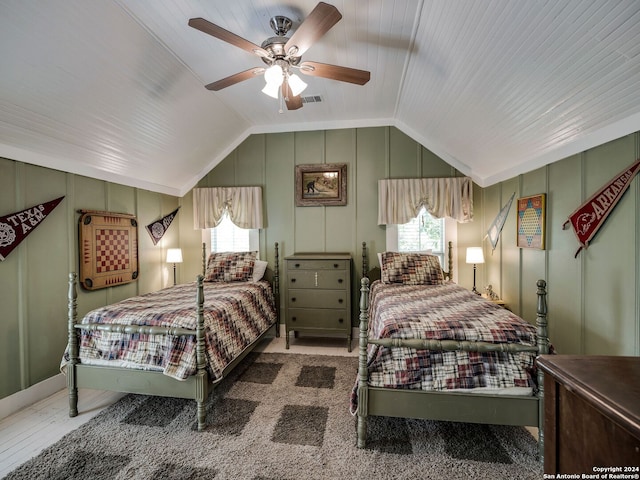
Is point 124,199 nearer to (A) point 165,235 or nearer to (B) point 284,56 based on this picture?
(A) point 165,235

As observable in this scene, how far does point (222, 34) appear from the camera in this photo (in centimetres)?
170

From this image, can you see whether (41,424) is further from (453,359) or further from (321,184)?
(321,184)

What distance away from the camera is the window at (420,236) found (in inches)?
155

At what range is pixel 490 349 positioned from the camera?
1759mm

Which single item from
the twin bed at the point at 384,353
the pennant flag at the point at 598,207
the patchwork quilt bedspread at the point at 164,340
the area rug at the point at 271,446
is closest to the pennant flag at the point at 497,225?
the pennant flag at the point at 598,207

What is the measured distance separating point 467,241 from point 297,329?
8.12ft

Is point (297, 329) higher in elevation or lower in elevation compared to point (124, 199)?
lower

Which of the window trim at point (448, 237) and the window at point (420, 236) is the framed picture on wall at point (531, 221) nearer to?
the window trim at point (448, 237)

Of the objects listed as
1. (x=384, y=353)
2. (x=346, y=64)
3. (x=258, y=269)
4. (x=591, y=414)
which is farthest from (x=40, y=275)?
(x=591, y=414)

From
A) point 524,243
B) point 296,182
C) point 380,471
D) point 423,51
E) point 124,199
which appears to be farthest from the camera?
point 296,182

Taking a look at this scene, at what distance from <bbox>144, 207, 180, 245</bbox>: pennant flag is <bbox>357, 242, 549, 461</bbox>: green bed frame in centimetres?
321

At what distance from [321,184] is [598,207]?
2.85 m

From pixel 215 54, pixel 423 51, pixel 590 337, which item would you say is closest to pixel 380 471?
pixel 590 337

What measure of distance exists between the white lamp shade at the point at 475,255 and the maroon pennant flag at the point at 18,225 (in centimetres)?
431
